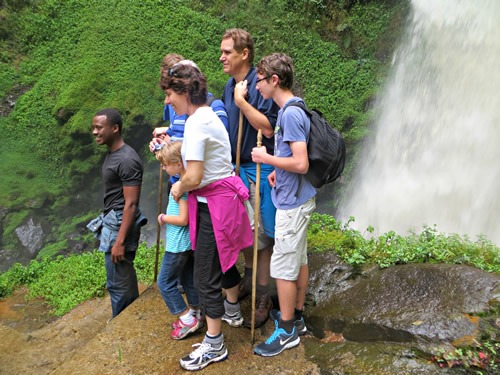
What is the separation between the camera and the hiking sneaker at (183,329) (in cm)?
322

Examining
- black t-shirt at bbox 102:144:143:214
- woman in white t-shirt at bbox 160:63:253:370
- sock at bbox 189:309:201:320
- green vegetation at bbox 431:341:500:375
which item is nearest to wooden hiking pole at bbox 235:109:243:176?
woman in white t-shirt at bbox 160:63:253:370

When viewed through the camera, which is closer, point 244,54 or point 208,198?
point 208,198

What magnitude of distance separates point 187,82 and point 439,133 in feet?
21.2

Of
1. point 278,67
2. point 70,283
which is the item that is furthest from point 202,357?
point 70,283

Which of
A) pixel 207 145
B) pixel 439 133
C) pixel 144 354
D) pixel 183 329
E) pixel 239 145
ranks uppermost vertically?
pixel 207 145

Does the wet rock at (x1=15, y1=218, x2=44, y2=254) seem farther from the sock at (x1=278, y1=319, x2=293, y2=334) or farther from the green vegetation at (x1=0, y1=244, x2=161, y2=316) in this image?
the sock at (x1=278, y1=319, x2=293, y2=334)

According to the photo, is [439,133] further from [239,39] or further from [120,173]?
[120,173]

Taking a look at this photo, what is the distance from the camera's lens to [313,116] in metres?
2.85

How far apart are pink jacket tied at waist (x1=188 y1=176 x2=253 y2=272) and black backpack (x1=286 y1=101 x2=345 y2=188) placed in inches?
19.6

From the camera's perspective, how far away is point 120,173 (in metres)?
3.35

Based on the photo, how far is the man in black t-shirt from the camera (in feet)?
11.1

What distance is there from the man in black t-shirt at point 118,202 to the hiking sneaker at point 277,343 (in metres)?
1.38

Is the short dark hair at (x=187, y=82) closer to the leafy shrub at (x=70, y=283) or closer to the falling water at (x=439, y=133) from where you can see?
the leafy shrub at (x=70, y=283)

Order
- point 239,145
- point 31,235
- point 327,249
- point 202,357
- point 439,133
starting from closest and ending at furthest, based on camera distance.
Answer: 1. point 202,357
2. point 239,145
3. point 327,249
4. point 439,133
5. point 31,235
